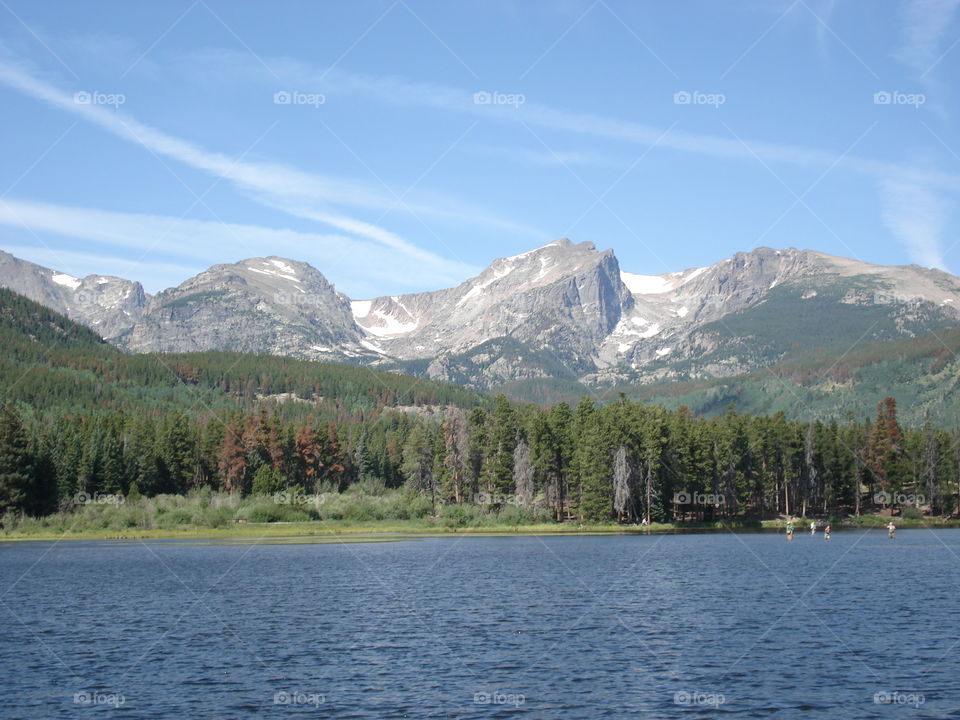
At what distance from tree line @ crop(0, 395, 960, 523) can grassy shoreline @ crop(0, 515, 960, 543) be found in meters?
4.79

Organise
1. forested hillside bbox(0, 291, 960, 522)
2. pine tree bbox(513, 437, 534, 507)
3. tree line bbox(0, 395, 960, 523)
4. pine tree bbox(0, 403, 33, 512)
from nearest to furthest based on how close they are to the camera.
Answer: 1. pine tree bbox(0, 403, 33, 512)
2. tree line bbox(0, 395, 960, 523)
3. forested hillside bbox(0, 291, 960, 522)
4. pine tree bbox(513, 437, 534, 507)

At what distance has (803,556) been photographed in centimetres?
10056

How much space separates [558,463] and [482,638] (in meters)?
98.4

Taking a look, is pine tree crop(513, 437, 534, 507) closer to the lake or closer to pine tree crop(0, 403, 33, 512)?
the lake

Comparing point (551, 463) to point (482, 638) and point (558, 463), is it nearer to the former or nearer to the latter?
point (558, 463)

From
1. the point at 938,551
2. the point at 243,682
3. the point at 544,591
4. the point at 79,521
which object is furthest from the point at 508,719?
the point at 79,521

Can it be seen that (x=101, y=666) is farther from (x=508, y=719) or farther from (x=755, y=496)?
(x=755, y=496)

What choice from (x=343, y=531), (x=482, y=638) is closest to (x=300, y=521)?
(x=343, y=531)

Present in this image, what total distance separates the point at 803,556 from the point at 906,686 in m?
62.4

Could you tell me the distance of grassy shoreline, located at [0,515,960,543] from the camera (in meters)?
131

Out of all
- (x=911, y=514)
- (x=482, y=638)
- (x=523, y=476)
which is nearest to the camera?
(x=482, y=638)

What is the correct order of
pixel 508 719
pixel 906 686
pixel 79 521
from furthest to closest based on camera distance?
pixel 79 521, pixel 906 686, pixel 508 719

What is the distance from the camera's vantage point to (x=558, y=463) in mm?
149375

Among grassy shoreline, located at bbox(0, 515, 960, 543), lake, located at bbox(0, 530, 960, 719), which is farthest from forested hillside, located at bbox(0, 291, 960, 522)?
lake, located at bbox(0, 530, 960, 719)
